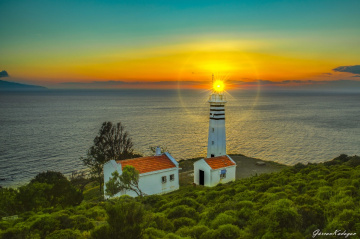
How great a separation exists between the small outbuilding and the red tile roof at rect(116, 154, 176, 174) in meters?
2.59

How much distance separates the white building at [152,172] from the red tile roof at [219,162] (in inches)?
123

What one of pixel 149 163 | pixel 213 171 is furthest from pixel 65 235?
pixel 213 171

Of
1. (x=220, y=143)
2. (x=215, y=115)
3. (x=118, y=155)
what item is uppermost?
(x=215, y=115)

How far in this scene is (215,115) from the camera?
2647cm

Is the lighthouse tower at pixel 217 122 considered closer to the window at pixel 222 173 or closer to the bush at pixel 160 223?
the window at pixel 222 173

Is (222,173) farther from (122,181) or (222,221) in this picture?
(222,221)

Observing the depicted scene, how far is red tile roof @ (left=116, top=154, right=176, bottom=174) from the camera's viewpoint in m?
21.5

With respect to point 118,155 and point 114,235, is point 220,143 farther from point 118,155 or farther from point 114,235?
point 114,235

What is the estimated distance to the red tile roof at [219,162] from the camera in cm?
2348

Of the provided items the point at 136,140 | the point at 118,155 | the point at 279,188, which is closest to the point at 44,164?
the point at 118,155

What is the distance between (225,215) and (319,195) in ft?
15.6

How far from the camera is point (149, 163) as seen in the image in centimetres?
2241

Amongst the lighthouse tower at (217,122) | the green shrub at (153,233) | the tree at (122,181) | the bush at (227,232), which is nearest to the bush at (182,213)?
the green shrub at (153,233)

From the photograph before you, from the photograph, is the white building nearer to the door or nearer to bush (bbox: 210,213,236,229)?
the door
